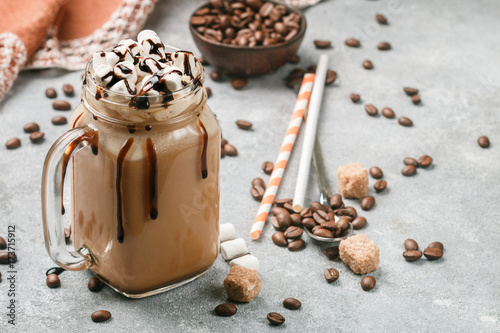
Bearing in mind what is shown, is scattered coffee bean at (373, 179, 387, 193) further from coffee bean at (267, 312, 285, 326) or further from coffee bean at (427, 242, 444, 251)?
coffee bean at (267, 312, 285, 326)

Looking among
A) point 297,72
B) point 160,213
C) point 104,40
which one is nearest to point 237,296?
point 160,213

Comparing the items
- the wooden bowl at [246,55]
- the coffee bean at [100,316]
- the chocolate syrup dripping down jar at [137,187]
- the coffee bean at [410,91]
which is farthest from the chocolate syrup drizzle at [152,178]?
the coffee bean at [410,91]

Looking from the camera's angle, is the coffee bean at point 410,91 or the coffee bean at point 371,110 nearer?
the coffee bean at point 371,110

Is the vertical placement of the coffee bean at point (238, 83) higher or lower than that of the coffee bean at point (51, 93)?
lower

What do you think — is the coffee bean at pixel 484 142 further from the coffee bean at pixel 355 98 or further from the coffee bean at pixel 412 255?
the coffee bean at pixel 412 255

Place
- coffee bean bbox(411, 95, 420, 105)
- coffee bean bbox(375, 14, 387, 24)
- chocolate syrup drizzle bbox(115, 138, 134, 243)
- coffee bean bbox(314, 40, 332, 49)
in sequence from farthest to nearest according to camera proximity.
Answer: coffee bean bbox(375, 14, 387, 24) → coffee bean bbox(314, 40, 332, 49) → coffee bean bbox(411, 95, 420, 105) → chocolate syrup drizzle bbox(115, 138, 134, 243)

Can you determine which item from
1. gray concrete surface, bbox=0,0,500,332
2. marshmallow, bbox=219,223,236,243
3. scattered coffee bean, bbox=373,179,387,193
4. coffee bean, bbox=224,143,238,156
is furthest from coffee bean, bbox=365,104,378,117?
marshmallow, bbox=219,223,236,243

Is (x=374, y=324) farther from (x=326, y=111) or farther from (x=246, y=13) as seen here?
(x=246, y=13)
